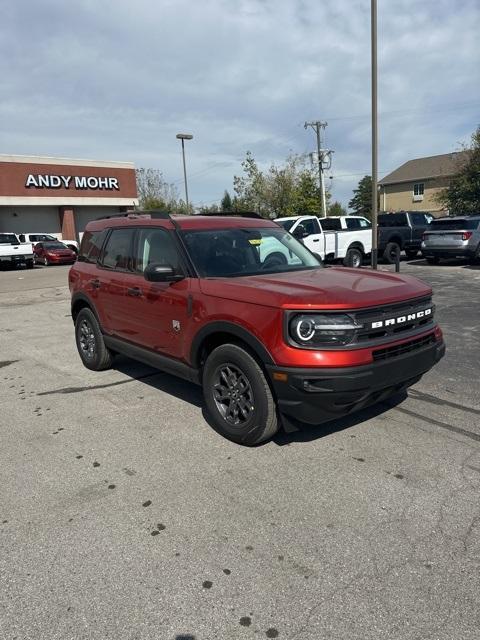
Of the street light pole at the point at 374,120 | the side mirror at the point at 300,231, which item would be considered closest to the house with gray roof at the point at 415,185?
the side mirror at the point at 300,231

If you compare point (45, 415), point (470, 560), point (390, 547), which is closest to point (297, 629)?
point (390, 547)

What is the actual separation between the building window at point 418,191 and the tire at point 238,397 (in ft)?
176

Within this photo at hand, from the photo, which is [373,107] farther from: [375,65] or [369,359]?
[369,359]

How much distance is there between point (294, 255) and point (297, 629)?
3.46 metres

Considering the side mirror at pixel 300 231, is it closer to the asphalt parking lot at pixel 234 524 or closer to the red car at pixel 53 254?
the asphalt parking lot at pixel 234 524

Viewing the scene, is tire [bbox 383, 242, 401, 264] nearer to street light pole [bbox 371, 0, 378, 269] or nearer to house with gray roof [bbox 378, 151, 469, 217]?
street light pole [bbox 371, 0, 378, 269]

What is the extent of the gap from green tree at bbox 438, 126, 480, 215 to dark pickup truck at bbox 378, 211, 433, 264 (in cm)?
1376

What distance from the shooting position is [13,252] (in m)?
24.7

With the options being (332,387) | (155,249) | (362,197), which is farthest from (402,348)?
(362,197)

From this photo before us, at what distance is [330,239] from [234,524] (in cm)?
1483

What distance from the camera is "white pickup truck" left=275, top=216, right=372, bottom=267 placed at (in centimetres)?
1620

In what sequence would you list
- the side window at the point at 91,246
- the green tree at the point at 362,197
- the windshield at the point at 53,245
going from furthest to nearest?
the green tree at the point at 362,197 → the windshield at the point at 53,245 → the side window at the point at 91,246

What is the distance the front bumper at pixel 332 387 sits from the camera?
10.6 feet

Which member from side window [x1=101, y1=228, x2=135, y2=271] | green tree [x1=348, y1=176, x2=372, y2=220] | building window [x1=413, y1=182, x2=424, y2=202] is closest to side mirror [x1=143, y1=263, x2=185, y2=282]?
side window [x1=101, y1=228, x2=135, y2=271]
